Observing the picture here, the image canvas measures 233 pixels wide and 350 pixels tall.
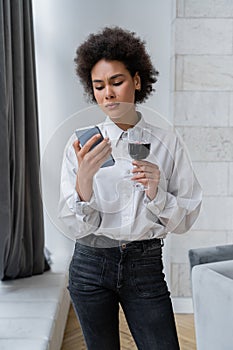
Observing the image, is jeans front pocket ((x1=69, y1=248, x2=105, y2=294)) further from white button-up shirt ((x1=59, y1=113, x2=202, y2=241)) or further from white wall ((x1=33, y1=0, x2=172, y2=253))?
white wall ((x1=33, y1=0, x2=172, y2=253))

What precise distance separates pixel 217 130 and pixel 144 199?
1.99 metres

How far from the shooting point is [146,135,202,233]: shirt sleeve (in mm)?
1241

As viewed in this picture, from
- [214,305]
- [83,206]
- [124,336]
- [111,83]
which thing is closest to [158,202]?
[83,206]

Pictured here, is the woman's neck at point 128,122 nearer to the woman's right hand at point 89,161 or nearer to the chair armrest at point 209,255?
the woman's right hand at point 89,161

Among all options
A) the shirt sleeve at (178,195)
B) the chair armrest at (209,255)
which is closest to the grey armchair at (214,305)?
the chair armrest at (209,255)

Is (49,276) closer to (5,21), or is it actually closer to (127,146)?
(5,21)

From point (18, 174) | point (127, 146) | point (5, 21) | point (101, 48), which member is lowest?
point (18, 174)

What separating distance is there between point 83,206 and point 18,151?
4.58ft

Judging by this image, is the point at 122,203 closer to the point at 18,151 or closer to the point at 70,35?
the point at 18,151

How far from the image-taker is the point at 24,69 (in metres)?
2.74

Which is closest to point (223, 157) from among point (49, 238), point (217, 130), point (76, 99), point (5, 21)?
point (217, 130)

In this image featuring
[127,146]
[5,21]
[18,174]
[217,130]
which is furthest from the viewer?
[217,130]

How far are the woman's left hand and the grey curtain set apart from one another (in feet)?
3.73

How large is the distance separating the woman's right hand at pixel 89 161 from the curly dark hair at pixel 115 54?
160 millimetres
